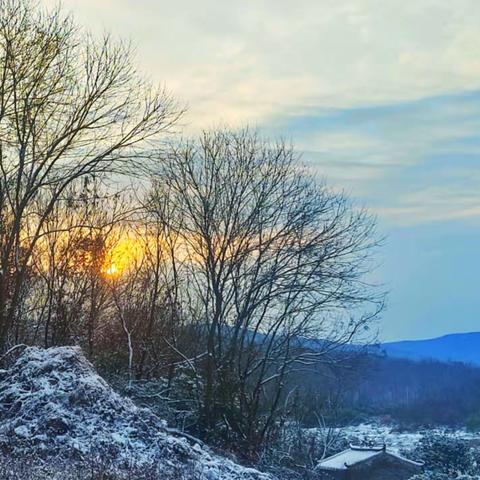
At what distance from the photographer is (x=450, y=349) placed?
375 feet

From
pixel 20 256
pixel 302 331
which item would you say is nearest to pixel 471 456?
pixel 302 331

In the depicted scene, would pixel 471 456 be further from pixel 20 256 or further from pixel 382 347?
pixel 20 256

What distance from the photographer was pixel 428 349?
102 meters

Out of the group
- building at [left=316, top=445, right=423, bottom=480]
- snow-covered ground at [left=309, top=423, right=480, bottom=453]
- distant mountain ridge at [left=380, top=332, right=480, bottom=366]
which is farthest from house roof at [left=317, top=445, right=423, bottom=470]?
distant mountain ridge at [left=380, top=332, right=480, bottom=366]

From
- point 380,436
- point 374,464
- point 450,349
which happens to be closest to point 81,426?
point 374,464

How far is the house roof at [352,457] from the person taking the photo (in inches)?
1184

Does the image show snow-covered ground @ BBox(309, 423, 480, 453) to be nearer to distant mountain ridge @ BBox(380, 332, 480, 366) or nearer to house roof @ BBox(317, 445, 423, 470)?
house roof @ BBox(317, 445, 423, 470)

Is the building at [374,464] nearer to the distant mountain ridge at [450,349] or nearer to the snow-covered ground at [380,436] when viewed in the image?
the snow-covered ground at [380,436]

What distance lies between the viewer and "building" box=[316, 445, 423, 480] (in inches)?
1341

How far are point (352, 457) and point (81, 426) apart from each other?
25786 mm

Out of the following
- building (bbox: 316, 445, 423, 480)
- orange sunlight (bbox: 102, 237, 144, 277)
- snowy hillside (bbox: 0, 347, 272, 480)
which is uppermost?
orange sunlight (bbox: 102, 237, 144, 277)

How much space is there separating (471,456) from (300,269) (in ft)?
95.8

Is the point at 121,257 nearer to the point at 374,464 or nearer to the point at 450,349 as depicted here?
the point at 374,464

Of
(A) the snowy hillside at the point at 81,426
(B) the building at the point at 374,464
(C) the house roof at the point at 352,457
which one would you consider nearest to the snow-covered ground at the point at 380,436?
(C) the house roof at the point at 352,457
